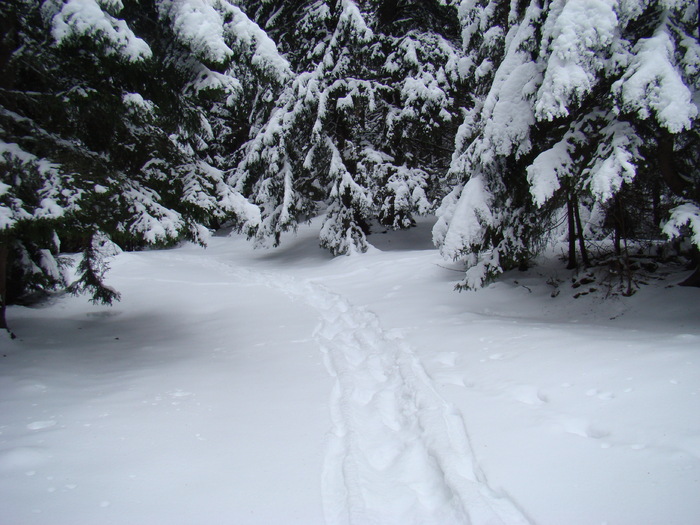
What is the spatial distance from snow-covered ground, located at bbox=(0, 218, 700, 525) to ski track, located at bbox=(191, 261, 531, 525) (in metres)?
0.02

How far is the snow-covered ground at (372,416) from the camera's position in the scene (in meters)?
2.64

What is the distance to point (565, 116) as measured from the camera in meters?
→ 5.37

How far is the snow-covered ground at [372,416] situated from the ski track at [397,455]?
0.05ft

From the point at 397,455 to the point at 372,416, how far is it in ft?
2.17

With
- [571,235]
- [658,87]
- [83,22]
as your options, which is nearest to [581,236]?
[571,235]

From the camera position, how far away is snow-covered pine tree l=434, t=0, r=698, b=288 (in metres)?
4.77

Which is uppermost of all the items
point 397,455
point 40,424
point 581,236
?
point 581,236

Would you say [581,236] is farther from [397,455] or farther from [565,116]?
[397,455]

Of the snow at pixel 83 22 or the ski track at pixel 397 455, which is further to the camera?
the snow at pixel 83 22

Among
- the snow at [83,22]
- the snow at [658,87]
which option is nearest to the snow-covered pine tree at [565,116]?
the snow at [658,87]

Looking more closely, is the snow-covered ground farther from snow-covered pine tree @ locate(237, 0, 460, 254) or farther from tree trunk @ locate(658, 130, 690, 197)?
snow-covered pine tree @ locate(237, 0, 460, 254)

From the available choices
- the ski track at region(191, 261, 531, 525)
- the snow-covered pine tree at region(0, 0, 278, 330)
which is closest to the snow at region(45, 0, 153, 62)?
the snow-covered pine tree at region(0, 0, 278, 330)

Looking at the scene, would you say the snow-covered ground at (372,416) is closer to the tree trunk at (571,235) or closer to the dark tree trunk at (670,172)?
the tree trunk at (571,235)

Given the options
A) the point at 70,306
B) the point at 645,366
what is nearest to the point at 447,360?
the point at 645,366
